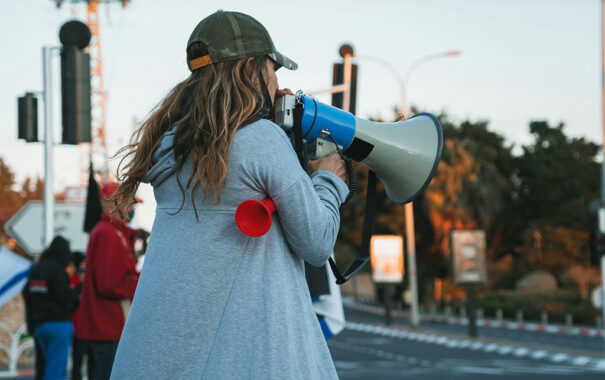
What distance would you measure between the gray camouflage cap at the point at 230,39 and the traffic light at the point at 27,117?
709 centimetres

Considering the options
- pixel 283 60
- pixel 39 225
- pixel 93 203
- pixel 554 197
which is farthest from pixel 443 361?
pixel 554 197

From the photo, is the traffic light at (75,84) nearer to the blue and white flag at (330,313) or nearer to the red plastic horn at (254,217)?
the blue and white flag at (330,313)

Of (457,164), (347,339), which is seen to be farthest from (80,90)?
(457,164)

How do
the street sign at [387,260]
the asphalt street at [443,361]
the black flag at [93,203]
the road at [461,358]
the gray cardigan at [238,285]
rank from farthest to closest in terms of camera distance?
1. the street sign at [387,260]
2. the road at [461,358]
3. the asphalt street at [443,361]
4. the black flag at [93,203]
5. the gray cardigan at [238,285]

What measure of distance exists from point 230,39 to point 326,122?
0.35 m

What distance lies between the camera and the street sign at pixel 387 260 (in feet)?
114

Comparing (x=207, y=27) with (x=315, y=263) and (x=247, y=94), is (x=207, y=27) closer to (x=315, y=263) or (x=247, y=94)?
(x=247, y=94)

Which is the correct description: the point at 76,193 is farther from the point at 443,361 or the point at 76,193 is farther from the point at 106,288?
the point at 106,288

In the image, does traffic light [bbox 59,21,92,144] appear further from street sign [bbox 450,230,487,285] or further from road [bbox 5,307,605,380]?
street sign [bbox 450,230,487,285]

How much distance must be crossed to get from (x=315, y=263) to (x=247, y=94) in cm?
44

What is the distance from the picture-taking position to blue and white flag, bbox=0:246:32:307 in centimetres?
888

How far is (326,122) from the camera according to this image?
242 centimetres

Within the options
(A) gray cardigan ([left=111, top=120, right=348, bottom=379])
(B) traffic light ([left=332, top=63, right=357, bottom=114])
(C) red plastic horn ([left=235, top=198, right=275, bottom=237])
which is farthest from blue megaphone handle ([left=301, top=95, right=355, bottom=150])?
(B) traffic light ([left=332, top=63, right=357, bottom=114])

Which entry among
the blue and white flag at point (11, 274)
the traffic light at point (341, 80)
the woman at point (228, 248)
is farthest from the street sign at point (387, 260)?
the woman at point (228, 248)
